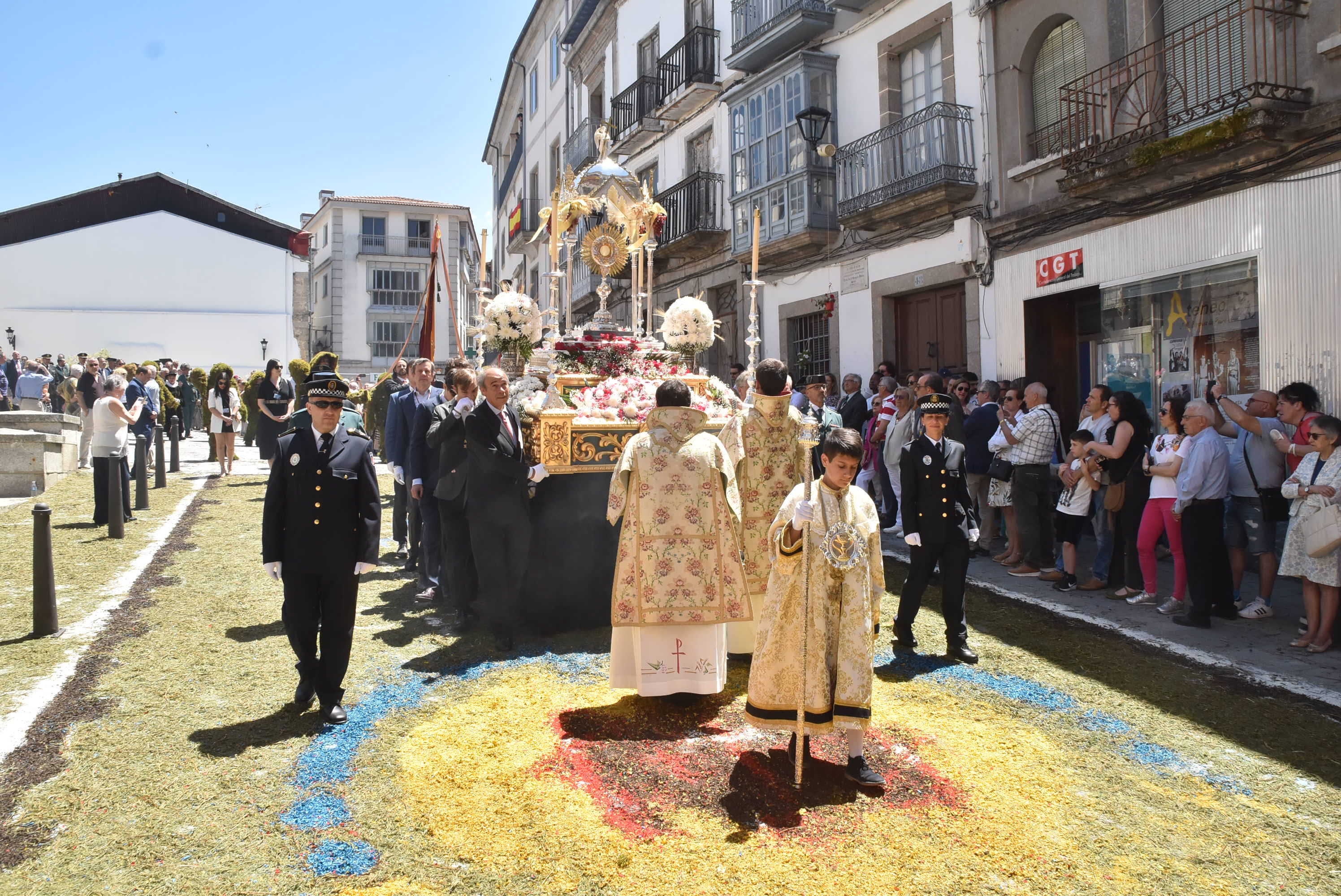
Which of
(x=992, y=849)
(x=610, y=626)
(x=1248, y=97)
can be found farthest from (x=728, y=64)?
(x=992, y=849)

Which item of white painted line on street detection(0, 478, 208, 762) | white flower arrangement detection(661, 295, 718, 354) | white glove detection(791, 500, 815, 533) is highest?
white flower arrangement detection(661, 295, 718, 354)

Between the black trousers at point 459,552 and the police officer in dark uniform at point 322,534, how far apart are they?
1804mm

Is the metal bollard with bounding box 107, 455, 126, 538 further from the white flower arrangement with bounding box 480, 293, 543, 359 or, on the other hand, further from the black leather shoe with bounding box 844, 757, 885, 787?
the black leather shoe with bounding box 844, 757, 885, 787

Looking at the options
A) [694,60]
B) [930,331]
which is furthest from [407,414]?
[694,60]

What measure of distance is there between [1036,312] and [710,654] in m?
8.62

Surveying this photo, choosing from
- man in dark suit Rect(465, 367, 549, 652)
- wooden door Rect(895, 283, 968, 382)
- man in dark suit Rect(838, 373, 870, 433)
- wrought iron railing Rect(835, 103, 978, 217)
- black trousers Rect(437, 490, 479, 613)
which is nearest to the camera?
man in dark suit Rect(465, 367, 549, 652)

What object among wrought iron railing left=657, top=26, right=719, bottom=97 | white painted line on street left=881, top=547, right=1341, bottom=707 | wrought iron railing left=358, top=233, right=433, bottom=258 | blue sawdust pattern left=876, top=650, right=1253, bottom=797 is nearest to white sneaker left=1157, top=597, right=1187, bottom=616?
white painted line on street left=881, top=547, right=1341, bottom=707

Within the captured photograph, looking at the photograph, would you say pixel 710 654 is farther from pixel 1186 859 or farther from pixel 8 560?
pixel 8 560

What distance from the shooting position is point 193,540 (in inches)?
403

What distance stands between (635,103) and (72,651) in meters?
18.5

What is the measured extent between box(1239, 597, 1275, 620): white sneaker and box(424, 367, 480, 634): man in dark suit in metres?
5.83

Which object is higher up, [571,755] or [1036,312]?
[1036,312]

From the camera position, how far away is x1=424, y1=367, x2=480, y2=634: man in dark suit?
6707 mm

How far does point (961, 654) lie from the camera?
6148mm
